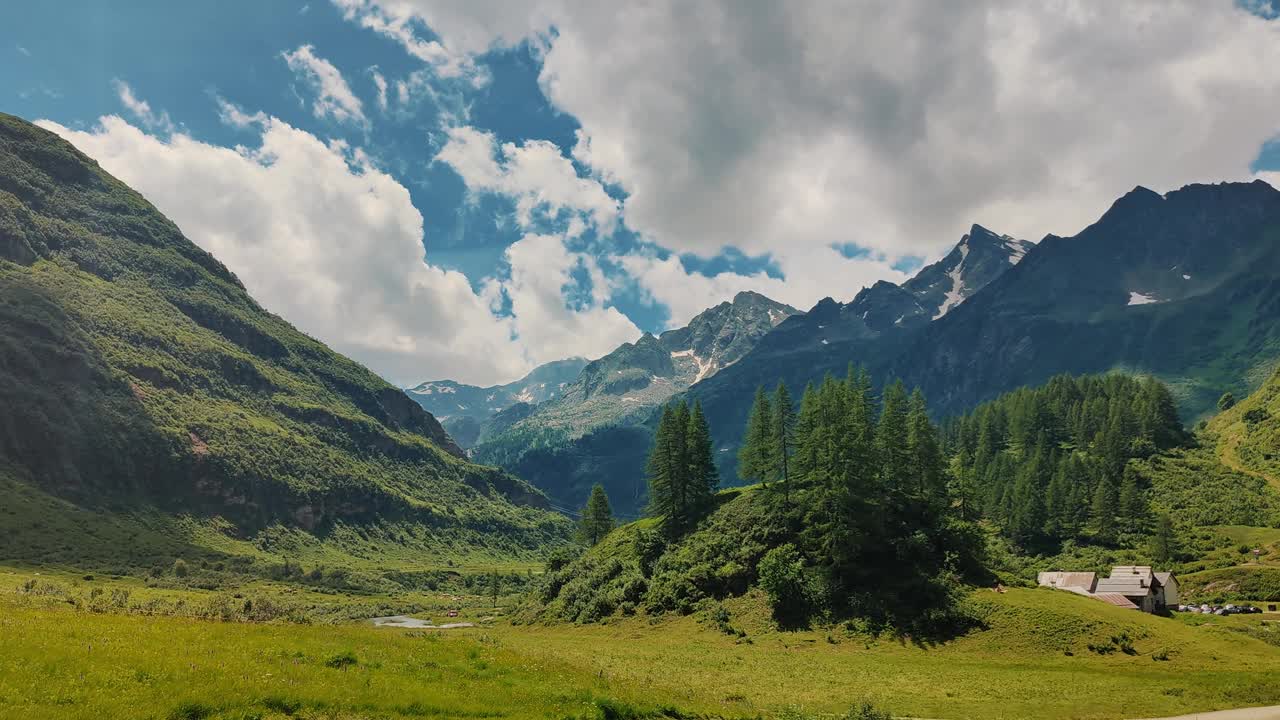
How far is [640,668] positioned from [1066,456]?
144 m

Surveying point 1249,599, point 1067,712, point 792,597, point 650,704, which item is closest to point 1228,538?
point 1249,599

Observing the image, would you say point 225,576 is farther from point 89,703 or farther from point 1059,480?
point 1059,480

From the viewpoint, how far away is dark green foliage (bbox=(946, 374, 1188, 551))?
422 feet

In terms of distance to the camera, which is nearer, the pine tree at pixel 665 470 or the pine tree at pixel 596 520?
the pine tree at pixel 665 470

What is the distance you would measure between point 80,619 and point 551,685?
17.0m

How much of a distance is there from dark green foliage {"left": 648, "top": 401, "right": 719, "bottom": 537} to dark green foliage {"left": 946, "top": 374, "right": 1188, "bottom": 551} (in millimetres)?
45774

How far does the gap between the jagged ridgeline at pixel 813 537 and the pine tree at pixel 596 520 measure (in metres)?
26.9

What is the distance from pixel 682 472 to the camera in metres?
98.4

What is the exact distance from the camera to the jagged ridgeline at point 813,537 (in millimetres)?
67625

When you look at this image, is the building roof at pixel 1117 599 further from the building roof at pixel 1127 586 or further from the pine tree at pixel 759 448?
the pine tree at pixel 759 448

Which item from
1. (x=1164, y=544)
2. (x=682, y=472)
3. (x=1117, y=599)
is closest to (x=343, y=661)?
(x=682, y=472)

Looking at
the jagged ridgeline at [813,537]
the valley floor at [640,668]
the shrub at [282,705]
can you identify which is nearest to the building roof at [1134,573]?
the valley floor at [640,668]

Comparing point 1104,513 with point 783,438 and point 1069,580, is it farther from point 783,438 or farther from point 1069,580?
point 783,438

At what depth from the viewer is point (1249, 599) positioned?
94375 mm
